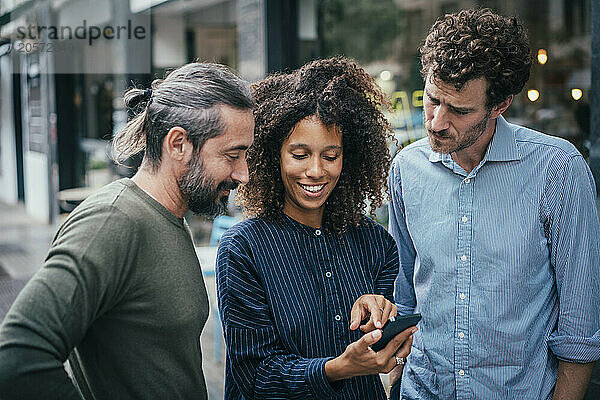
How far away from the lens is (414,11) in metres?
4.87

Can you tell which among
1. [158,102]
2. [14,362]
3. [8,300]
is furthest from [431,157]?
[8,300]

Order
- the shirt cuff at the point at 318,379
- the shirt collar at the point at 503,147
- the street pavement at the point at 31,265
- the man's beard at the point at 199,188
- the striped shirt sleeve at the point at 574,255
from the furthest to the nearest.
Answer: the street pavement at the point at 31,265
the shirt collar at the point at 503,147
the striped shirt sleeve at the point at 574,255
the shirt cuff at the point at 318,379
the man's beard at the point at 199,188

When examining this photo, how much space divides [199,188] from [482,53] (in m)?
0.93

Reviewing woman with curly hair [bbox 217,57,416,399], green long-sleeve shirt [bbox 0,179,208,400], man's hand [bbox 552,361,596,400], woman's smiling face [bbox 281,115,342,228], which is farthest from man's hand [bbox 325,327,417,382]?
man's hand [bbox 552,361,596,400]

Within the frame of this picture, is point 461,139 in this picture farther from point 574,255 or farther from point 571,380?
point 571,380

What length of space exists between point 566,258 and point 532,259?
9 centimetres

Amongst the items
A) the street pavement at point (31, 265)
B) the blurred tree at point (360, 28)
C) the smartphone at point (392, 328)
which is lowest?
the street pavement at point (31, 265)

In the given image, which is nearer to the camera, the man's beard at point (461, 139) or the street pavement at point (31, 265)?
the man's beard at point (461, 139)

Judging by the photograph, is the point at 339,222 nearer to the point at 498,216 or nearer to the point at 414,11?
the point at 498,216

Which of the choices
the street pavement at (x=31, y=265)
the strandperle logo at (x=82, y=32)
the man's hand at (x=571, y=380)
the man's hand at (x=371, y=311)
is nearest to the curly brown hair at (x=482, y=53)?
the man's hand at (x=371, y=311)

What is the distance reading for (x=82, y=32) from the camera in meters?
5.98

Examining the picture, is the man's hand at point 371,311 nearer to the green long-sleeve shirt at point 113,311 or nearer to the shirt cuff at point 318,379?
the shirt cuff at point 318,379

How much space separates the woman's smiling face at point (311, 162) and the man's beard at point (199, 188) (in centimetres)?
25

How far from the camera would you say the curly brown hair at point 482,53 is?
209cm
